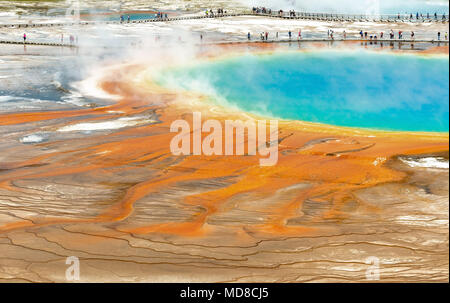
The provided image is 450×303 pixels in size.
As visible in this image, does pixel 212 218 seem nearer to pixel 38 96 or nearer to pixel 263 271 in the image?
pixel 263 271

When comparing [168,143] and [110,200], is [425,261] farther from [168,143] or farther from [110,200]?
[168,143]

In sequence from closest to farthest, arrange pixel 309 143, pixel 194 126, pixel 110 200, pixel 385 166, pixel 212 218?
pixel 212 218
pixel 110 200
pixel 385 166
pixel 309 143
pixel 194 126

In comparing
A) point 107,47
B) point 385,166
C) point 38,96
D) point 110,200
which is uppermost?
point 107,47

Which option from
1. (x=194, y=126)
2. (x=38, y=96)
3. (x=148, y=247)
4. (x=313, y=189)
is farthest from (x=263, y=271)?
(x=38, y=96)

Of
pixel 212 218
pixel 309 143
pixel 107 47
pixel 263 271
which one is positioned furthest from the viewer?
pixel 107 47

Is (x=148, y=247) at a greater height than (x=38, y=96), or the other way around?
(x=38, y=96)
